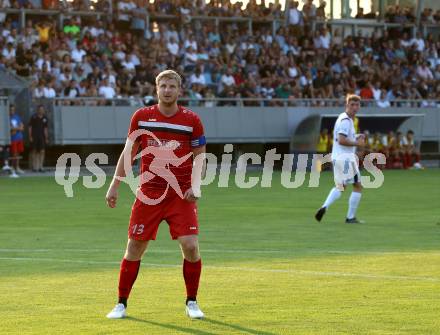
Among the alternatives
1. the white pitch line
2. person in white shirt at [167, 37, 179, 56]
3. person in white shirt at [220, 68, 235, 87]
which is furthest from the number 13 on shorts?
person in white shirt at [220, 68, 235, 87]

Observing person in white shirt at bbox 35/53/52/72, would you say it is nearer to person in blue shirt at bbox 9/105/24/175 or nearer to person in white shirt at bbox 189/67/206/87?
person in blue shirt at bbox 9/105/24/175

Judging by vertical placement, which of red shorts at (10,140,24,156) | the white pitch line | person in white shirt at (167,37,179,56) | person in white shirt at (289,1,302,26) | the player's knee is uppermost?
person in white shirt at (289,1,302,26)

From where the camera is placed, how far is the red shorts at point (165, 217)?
400 inches

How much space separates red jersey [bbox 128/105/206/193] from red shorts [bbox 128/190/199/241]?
0.41ft

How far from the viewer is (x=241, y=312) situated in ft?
33.9

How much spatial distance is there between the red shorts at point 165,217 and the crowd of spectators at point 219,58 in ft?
88.6

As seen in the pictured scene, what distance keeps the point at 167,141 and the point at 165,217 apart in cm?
65

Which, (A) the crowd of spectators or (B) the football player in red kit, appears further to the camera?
(A) the crowd of spectators

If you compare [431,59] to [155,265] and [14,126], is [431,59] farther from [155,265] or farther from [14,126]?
[155,265]

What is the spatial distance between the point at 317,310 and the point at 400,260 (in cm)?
→ 433

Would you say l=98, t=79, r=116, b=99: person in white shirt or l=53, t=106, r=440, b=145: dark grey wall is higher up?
l=98, t=79, r=116, b=99: person in white shirt

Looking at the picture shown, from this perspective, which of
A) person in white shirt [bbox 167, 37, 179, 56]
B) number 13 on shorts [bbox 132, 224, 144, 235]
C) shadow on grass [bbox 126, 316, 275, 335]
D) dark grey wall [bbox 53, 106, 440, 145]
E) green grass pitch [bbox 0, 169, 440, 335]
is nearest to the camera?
shadow on grass [bbox 126, 316, 275, 335]

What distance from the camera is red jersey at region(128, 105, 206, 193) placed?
10.2 m

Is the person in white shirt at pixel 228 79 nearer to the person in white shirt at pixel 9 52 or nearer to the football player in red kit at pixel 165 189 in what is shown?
the person in white shirt at pixel 9 52
